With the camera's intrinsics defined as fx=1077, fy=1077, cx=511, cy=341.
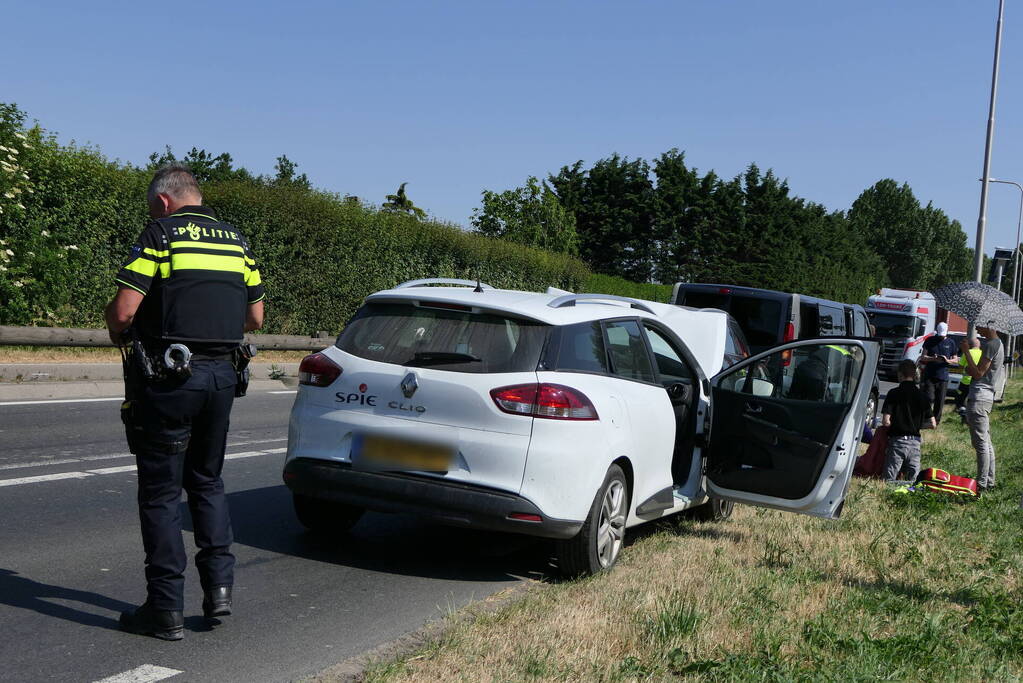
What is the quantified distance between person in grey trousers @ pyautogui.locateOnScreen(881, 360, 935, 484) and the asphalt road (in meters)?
5.32

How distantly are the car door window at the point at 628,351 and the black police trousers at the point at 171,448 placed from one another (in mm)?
2513

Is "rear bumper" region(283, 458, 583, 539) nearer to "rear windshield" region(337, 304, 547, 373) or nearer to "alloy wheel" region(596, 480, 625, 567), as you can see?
"alloy wheel" region(596, 480, 625, 567)

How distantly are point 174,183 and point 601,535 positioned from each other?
9.67 ft

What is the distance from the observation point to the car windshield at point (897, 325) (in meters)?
34.6

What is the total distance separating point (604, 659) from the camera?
14.5ft

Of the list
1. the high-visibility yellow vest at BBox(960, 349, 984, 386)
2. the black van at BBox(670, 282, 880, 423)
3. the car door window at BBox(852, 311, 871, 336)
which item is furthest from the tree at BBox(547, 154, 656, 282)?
the high-visibility yellow vest at BBox(960, 349, 984, 386)

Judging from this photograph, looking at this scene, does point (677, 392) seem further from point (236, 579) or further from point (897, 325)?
point (897, 325)

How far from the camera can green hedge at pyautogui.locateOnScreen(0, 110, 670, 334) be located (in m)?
16.6

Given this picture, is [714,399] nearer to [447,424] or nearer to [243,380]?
[447,424]

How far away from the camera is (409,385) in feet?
18.8

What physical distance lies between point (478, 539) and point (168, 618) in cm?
285

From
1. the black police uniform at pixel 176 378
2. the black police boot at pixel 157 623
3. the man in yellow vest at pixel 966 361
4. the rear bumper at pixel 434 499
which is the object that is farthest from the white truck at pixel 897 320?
the black police boot at pixel 157 623

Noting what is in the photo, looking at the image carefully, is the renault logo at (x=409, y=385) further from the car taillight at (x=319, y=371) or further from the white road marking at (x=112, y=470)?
the white road marking at (x=112, y=470)

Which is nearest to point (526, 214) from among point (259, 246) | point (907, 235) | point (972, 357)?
point (259, 246)
